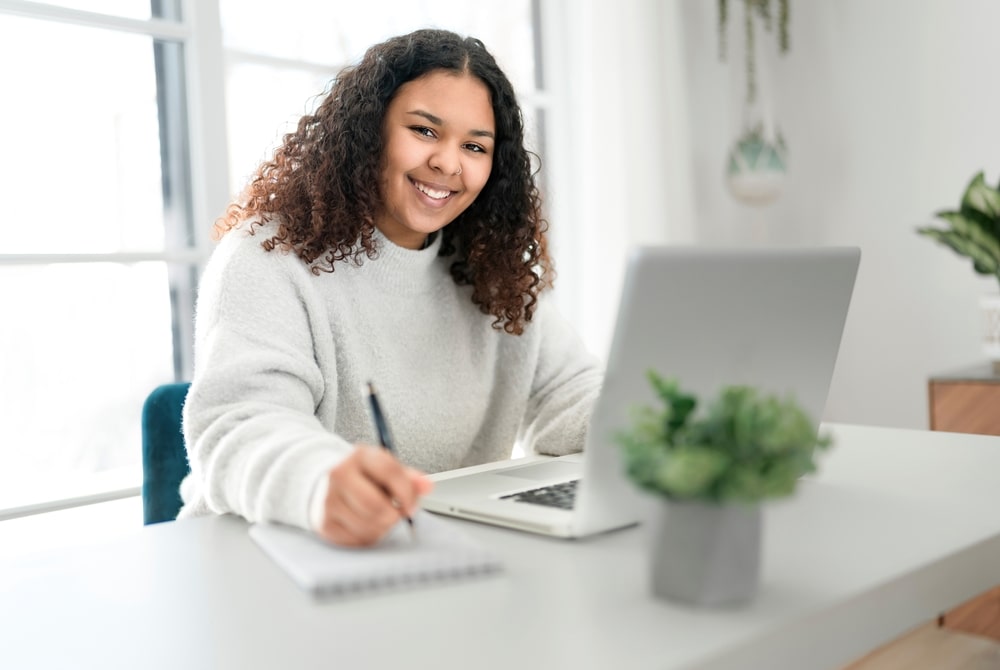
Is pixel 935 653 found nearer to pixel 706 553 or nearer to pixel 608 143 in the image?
pixel 706 553

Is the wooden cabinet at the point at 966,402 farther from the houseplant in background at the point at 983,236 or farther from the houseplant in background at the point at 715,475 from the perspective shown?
the houseplant in background at the point at 715,475

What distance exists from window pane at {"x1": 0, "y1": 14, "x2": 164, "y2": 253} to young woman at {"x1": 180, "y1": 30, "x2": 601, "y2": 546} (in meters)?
0.74

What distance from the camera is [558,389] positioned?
1.52 metres

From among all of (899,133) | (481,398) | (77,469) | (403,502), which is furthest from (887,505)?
(899,133)

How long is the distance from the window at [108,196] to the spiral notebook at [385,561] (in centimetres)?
140

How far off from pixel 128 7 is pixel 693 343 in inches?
70.0

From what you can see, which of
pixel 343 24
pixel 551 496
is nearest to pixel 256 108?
pixel 343 24

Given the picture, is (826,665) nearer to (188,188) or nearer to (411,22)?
(188,188)

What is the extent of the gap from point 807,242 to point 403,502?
2.84 meters

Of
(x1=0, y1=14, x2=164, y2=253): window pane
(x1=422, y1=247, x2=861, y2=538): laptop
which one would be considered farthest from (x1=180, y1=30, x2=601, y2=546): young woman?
(x1=0, y1=14, x2=164, y2=253): window pane

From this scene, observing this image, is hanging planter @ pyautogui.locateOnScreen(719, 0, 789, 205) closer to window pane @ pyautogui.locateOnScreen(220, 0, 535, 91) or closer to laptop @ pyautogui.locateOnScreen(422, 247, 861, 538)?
window pane @ pyautogui.locateOnScreen(220, 0, 535, 91)

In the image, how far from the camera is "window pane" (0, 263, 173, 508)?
1.95 m

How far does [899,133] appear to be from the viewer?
3.02 metres

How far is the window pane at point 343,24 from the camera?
2.28 meters
